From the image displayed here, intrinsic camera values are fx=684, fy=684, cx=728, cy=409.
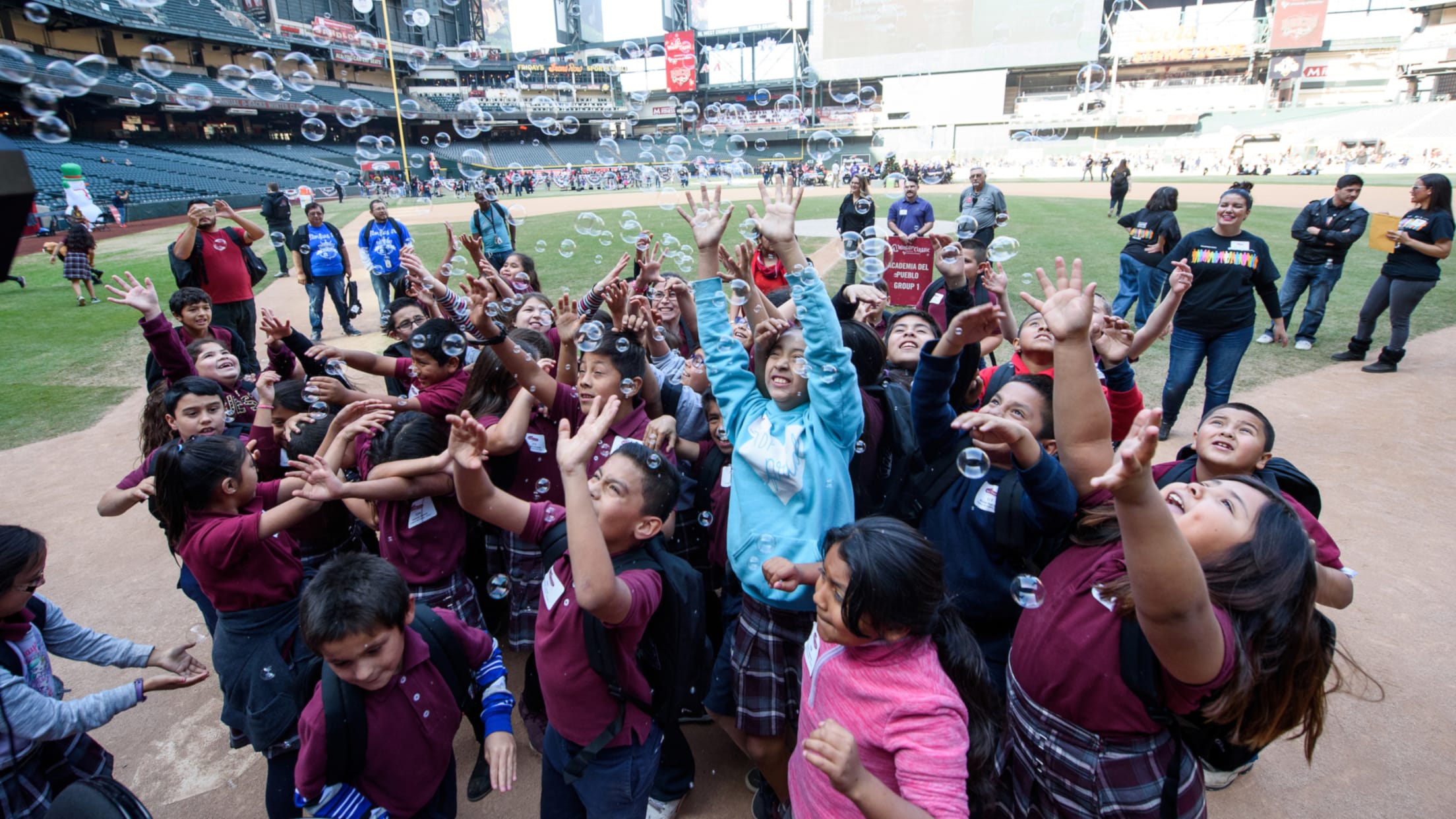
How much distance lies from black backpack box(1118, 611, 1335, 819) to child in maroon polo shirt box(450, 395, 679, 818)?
1.25 m

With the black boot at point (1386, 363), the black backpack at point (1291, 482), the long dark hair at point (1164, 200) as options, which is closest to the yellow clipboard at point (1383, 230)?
the black boot at point (1386, 363)

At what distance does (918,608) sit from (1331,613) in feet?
11.6

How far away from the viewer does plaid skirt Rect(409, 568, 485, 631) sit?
2.80m

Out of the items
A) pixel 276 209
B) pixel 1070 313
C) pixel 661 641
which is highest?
pixel 276 209

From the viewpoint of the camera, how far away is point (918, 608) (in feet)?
5.32

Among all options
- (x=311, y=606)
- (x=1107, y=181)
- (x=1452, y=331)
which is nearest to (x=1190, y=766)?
(x=311, y=606)

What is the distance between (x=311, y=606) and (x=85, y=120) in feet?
159

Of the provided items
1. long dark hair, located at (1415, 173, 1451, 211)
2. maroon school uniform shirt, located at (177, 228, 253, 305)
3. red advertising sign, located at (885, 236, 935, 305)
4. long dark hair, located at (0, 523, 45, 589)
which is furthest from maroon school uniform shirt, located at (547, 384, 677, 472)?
long dark hair, located at (1415, 173, 1451, 211)

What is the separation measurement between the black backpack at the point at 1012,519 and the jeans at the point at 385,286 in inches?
346

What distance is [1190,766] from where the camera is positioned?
1.73 m

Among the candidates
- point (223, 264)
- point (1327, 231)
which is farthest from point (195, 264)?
point (1327, 231)

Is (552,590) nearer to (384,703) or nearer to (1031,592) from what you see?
(384,703)

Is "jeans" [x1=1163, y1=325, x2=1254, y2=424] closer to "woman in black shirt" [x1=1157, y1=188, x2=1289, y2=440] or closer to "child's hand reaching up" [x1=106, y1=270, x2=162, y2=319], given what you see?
"woman in black shirt" [x1=1157, y1=188, x2=1289, y2=440]

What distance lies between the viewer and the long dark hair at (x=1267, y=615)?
4.81 feet
